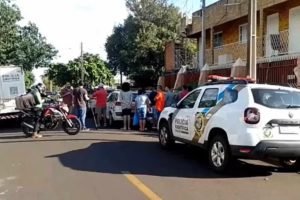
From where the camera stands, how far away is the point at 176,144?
44.7ft

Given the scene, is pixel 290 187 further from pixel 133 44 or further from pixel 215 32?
pixel 133 44

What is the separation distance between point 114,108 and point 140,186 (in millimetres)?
12100

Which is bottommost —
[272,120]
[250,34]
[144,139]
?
[144,139]

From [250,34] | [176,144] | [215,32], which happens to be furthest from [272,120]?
[215,32]

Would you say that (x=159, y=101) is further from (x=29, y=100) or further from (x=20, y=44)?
(x=20, y=44)

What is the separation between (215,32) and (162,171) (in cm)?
2288

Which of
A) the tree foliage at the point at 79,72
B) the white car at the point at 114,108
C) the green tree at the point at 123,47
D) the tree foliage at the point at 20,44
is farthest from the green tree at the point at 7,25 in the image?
the tree foliage at the point at 79,72

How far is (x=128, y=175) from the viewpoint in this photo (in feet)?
30.2

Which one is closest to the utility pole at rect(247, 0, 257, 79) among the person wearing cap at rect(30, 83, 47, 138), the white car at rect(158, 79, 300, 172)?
the white car at rect(158, 79, 300, 172)

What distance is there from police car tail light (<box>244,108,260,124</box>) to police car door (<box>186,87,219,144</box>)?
1.23 meters

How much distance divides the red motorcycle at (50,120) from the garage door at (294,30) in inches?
397

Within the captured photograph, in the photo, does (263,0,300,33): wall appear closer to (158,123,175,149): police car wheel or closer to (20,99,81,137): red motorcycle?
(20,99,81,137): red motorcycle

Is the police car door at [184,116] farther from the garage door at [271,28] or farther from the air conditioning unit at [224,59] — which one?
the air conditioning unit at [224,59]

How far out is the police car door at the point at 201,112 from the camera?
10219 millimetres
